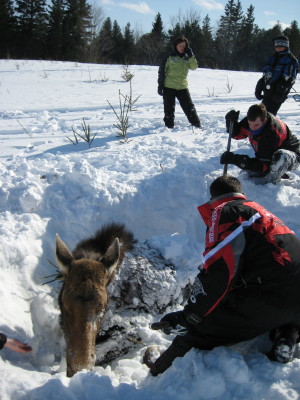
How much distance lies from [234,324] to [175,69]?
6.42 meters

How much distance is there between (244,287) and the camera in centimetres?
237

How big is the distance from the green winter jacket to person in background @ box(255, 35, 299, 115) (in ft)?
5.69

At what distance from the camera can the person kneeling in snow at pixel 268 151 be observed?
478cm

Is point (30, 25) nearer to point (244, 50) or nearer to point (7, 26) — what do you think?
point (7, 26)

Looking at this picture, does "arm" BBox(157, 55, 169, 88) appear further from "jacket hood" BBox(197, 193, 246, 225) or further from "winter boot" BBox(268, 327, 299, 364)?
"winter boot" BBox(268, 327, 299, 364)

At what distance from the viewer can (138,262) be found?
3.67 meters

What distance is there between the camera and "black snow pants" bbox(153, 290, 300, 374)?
2.28 m

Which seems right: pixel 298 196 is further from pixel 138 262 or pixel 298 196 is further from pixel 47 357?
→ pixel 47 357

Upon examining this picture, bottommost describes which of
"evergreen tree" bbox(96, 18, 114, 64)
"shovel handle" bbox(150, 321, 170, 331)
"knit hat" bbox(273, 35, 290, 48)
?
"shovel handle" bbox(150, 321, 170, 331)

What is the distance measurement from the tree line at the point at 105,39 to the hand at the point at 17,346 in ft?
101

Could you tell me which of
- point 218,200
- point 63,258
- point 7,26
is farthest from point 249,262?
point 7,26

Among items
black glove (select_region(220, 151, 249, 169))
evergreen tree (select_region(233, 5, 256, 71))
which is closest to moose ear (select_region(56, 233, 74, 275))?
black glove (select_region(220, 151, 249, 169))

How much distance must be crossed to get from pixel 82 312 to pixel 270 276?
1483mm

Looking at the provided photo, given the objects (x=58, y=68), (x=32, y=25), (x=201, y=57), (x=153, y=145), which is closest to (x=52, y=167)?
(x=153, y=145)
